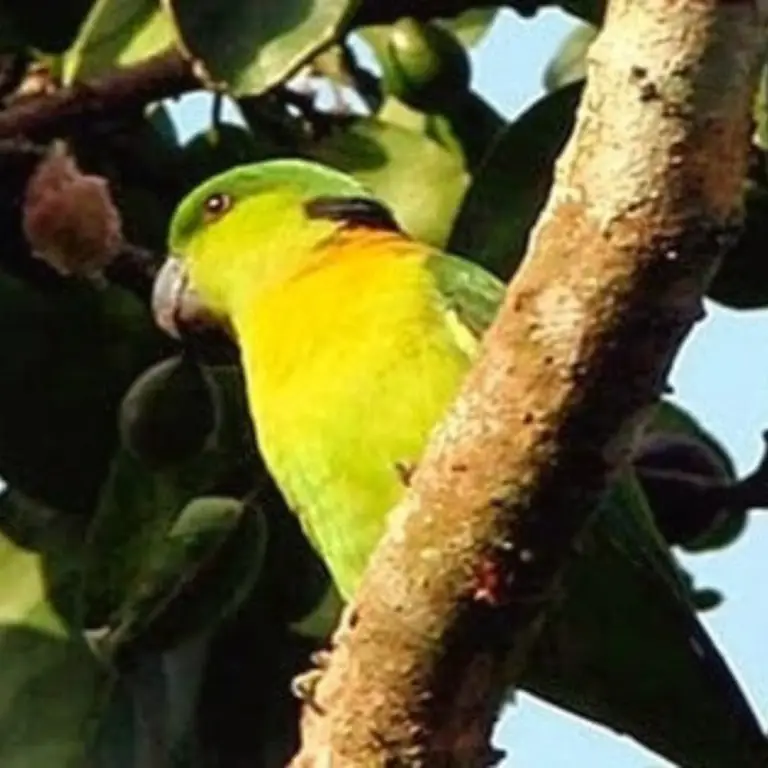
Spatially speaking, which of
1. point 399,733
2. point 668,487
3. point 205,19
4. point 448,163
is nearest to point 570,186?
point 399,733

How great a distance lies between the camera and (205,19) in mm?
1809

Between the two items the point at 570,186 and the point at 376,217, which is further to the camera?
the point at 376,217

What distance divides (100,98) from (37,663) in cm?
36

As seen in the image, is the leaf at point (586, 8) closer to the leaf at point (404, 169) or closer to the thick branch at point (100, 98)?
the leaf at point (404, 169)

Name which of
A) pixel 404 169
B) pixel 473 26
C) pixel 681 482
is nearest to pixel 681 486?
pixel 681 482

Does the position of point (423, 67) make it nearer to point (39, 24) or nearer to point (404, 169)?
point (404, 169)

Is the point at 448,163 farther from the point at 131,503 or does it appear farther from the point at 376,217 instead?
the point at 131,503

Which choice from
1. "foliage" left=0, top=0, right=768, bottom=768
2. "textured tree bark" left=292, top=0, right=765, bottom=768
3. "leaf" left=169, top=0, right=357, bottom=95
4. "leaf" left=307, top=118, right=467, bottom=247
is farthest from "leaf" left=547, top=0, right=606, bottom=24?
"textured tree bark" left=292, top=0, right=765, bottom=768

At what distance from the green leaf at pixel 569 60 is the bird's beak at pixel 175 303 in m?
0.35

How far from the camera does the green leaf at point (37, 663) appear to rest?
1.99m

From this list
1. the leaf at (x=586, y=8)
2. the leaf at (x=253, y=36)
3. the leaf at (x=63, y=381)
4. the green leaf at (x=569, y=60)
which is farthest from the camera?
the green leaf at (x=569, y=60)

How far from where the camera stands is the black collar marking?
212 cm

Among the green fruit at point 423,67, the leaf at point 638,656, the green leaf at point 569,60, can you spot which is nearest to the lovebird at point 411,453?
the leaf at point 638,656

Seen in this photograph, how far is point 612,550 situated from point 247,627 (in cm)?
23
